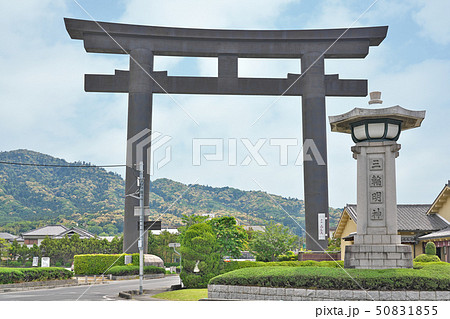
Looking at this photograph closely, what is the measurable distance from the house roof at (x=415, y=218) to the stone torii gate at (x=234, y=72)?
5706mm

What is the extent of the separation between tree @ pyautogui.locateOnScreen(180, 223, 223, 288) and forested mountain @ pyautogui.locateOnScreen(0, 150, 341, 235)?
63.0 meters

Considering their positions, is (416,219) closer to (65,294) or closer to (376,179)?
(376,179)

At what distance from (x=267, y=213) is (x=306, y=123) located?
173 ft

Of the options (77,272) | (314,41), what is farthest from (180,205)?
(314,41)

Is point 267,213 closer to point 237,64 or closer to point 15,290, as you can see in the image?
point 237,64

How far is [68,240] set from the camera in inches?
2281

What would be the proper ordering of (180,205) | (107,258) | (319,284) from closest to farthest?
(319,284) → (107,258) → (180,205)

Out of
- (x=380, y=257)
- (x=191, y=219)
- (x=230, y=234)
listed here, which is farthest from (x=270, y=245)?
(x=380, y=257)

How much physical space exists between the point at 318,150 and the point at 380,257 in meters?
15.2

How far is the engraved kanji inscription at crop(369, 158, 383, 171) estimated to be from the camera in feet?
45.4

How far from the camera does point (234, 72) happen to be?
28141mm

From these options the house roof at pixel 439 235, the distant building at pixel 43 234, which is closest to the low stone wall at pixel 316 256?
the house roof at pixel 439 235

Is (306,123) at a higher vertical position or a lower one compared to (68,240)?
higher

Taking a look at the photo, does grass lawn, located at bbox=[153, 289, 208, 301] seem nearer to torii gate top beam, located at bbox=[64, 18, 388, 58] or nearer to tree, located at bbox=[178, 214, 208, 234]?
tree, located at bbox=[178, 214, 208, 234]
